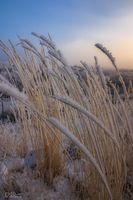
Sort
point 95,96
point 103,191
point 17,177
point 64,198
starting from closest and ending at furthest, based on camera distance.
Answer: point 103,191
point 95,96
point 64,198
point 17,177

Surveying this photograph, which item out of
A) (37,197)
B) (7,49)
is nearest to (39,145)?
(37,197)

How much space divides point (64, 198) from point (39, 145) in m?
0.57

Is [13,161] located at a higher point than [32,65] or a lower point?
lower

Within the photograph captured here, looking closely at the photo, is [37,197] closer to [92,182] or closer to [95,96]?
[92,182]

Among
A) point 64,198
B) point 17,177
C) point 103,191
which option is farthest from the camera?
point 17,177

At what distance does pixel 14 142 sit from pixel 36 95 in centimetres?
81

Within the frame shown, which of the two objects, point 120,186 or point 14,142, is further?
point 14,142

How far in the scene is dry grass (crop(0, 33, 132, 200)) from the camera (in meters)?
2.28

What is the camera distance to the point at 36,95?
3.37 meters

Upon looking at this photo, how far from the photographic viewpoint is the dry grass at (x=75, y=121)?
228 centimetres

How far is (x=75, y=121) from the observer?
2586mm

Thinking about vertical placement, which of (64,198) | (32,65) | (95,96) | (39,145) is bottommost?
(64,198)

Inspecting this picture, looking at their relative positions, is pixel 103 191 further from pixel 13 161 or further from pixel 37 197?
pixel 13 161

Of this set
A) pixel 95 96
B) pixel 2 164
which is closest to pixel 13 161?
pixel 2 164
